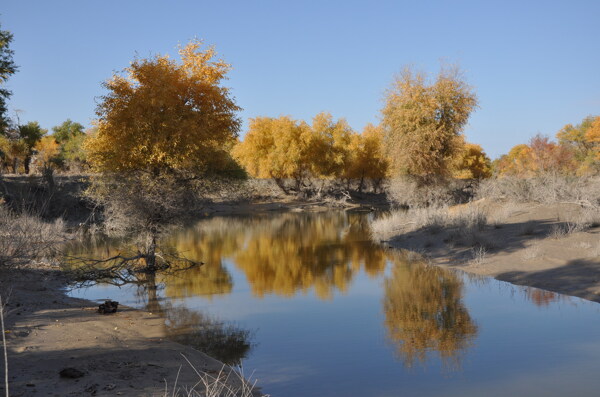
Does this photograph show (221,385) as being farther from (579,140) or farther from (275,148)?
(579,140)

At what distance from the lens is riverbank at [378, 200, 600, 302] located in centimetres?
1520

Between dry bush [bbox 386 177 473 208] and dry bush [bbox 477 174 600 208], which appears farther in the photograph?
dry bush [bbox 386 177 473 208]

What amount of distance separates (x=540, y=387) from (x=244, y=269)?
44.5ft

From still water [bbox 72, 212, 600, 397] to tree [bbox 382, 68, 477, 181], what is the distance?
12.8m

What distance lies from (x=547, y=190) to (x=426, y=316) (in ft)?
51.0

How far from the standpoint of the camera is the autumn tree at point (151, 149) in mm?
18453

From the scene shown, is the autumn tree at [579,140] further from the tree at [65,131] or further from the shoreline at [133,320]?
the tree at [65,131]

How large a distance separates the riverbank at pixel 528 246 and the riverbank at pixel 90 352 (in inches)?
424

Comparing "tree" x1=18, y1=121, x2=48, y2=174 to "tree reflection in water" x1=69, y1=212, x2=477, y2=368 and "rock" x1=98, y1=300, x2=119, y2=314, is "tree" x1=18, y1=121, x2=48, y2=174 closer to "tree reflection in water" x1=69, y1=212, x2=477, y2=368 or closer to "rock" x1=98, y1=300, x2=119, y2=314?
"tree reflection in water" x1=69, y1=212, x2=477, y2=368

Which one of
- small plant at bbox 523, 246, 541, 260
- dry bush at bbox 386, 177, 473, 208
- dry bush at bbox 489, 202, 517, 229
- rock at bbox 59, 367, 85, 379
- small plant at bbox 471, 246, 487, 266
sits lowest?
rock at bbox 59, 367, 85, 379

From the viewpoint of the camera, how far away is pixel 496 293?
49.1 ft

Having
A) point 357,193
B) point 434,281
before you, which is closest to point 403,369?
point 434,281

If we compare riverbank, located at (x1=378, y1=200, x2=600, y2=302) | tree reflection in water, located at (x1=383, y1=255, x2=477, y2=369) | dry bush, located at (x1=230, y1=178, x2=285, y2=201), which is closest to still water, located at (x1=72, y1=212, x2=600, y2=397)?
tree reflection in water, located at (x1=383, y1=255, x2=477, y2=369)

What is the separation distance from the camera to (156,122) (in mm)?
18906
